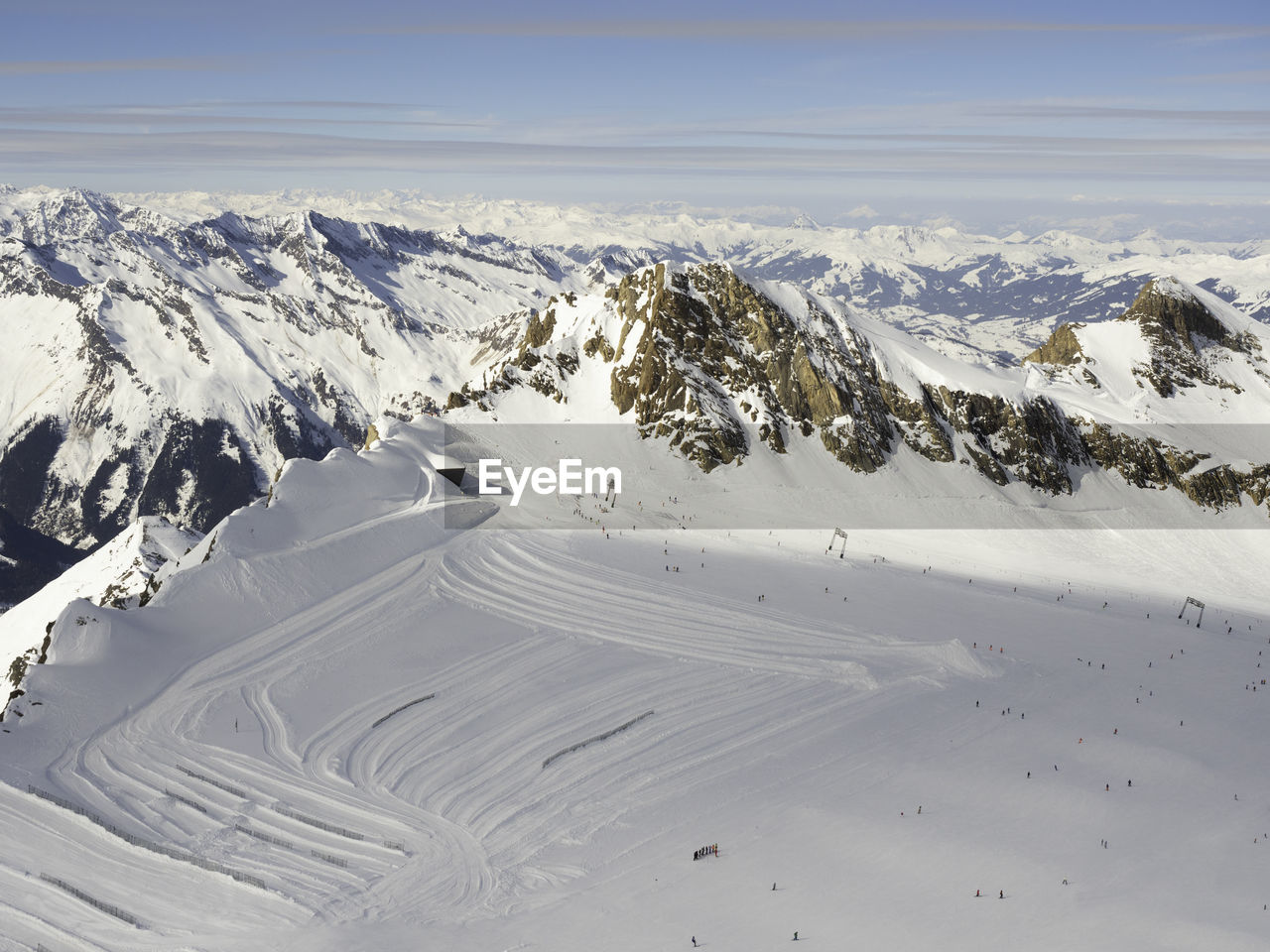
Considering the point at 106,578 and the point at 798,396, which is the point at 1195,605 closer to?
the point at 798,396

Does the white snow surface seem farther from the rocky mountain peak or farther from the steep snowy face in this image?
the rocky mountain peak

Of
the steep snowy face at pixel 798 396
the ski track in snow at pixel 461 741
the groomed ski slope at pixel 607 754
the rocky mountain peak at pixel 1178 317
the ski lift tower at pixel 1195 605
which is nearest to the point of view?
the groomed ski slope at pixel 607 754

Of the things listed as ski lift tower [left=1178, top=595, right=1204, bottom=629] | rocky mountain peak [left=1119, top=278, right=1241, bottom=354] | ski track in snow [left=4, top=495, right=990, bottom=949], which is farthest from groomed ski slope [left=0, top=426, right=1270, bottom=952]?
rocky mountain peak [left=1119, top=278, right=1241, bottom=354]

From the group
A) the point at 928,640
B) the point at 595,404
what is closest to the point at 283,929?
the point at 928,640

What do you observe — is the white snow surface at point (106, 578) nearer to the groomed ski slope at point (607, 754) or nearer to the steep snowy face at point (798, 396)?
the groomed ski slope at point (607, 754)

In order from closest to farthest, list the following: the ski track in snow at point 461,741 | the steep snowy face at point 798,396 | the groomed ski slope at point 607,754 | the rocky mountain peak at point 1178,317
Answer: the groomed ski slope at point 607,754
the ski track in snow at point 461,741
the steep snowy face at point 798,396
the rocky mountain peak at point 1178,317

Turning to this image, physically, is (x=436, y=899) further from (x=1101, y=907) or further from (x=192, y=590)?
(x=192, y=590)

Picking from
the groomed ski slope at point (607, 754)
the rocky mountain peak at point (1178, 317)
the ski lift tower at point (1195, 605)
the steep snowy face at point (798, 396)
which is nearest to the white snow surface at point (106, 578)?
the groomed ski slope at point (607, 754)

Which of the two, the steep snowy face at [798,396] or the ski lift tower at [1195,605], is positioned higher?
the steep snowy face at [798,396]
